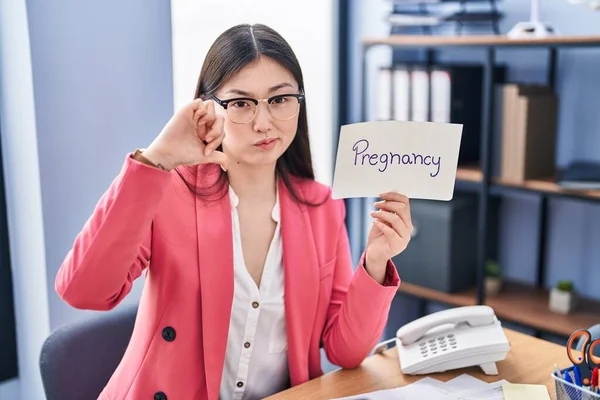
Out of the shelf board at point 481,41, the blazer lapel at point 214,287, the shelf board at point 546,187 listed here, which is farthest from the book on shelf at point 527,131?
the blazer lapel at point 214,287

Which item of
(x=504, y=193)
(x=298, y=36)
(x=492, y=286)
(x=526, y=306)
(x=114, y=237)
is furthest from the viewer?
(x=298, y=36)

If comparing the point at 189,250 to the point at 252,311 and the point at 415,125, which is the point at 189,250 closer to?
the point at 252,311

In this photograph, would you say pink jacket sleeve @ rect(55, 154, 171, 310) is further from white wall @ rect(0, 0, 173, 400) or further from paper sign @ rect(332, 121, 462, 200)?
white wall @ rect(0, 0, 173, 400)

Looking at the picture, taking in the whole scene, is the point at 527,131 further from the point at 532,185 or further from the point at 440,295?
the point at 440,295

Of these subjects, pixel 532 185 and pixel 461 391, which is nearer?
pixel 461 391

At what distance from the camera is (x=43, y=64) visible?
1.98 m

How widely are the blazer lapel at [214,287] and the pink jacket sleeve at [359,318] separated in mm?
261

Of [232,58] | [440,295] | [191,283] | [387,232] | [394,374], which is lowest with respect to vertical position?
[440,295]

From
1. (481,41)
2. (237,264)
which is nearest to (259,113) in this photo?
(237,264)

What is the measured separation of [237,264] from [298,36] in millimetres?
2038

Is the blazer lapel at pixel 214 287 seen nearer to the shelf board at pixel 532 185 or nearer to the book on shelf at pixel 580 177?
the shelf board at pixel 532 185

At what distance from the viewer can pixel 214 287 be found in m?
1.41

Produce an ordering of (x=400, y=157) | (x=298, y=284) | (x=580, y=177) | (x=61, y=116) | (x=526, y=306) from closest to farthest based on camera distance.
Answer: (x=400, y=157), (x=298, y=284), (x=61, y=116), (x=580, y=177), (x=526, y=306)

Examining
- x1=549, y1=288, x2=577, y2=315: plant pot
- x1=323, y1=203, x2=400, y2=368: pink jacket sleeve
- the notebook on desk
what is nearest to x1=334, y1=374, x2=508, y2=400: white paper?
the notebook on desk
